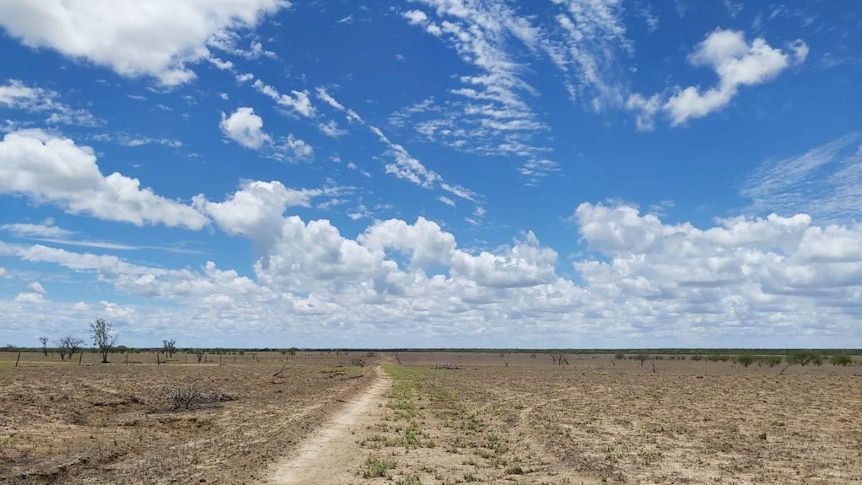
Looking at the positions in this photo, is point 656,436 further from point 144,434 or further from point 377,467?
point 144,434

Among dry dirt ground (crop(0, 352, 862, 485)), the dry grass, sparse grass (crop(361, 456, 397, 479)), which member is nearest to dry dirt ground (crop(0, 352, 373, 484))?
dry dirt ground (crop(0, 352, 862, 485))

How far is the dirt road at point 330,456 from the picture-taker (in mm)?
15812

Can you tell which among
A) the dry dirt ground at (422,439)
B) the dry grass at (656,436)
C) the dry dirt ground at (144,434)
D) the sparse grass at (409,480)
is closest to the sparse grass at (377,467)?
the dry dirt ground at (422,439)

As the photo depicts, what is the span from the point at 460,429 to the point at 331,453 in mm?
7603

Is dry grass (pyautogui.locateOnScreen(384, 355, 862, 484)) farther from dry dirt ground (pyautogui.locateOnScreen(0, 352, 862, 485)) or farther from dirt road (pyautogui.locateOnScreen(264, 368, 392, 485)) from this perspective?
dirt road (pyautogui.locateOnScreen(264, 368, 392, 485))

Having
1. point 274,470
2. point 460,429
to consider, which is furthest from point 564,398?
point 274,470

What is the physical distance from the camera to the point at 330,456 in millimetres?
18812

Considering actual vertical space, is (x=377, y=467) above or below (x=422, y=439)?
above

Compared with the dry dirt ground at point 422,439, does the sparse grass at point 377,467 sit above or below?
above

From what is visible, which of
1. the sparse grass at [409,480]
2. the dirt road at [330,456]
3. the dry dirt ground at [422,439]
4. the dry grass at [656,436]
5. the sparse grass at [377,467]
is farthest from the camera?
the dry grass at [656,436]

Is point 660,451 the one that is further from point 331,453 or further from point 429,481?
point 331,453

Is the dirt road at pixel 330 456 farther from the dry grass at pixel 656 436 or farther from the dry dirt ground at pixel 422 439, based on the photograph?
the dry grass at pixel 656 436

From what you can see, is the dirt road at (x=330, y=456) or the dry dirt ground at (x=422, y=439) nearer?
the dirt road at (x=330, y=456)

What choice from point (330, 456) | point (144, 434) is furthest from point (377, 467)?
point (144, 434)
